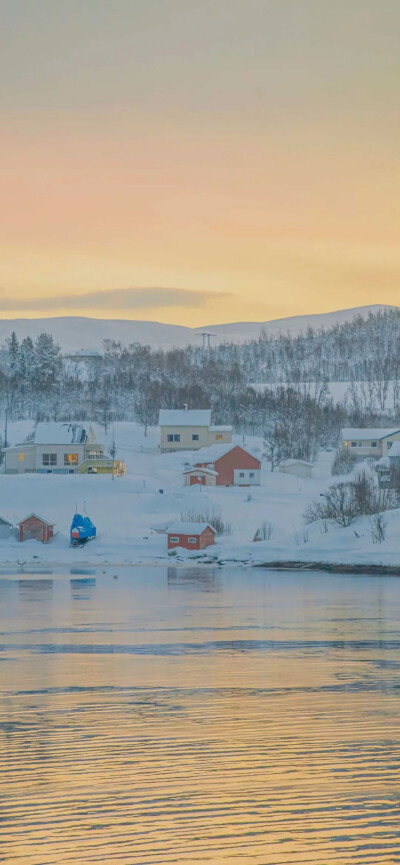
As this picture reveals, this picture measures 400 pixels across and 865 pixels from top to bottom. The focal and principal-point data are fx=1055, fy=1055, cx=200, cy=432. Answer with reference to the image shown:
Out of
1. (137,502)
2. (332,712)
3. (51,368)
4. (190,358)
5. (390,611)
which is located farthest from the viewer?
(190,358)

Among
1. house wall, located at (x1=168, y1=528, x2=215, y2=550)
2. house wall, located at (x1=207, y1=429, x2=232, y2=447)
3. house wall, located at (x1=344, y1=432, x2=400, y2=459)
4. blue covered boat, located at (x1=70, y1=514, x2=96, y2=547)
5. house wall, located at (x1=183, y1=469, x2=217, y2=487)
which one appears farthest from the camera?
house wall, located at (x1=207, y1=429, x2=232, y2=447)

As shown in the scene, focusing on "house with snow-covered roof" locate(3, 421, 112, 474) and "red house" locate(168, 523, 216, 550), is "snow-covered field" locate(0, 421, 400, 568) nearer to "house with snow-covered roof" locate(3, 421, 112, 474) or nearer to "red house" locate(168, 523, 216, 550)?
"red house" locate(168, 523, 216, 550)

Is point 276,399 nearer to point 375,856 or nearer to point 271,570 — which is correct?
point 271,570

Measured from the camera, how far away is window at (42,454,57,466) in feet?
235

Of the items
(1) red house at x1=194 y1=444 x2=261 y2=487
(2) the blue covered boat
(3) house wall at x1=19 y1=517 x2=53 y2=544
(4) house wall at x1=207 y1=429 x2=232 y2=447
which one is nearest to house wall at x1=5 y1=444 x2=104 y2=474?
(1) red house at x1=194 y1=444 x2=261 y2=487

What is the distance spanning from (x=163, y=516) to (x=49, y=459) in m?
17.0

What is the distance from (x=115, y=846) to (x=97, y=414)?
99.8 m

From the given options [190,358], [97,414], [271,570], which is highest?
[190,358]

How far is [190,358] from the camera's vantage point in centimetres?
16675

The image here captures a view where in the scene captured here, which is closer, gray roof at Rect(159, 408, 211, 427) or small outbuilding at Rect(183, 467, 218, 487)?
small outbuilding at Rect(183, 467, 218, 487)

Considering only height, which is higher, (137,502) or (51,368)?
(51,368)

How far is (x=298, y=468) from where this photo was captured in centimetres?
7306

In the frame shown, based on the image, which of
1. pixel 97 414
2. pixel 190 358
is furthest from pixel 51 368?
pixel 190 358

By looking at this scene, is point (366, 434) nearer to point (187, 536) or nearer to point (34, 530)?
point (187, 536)
